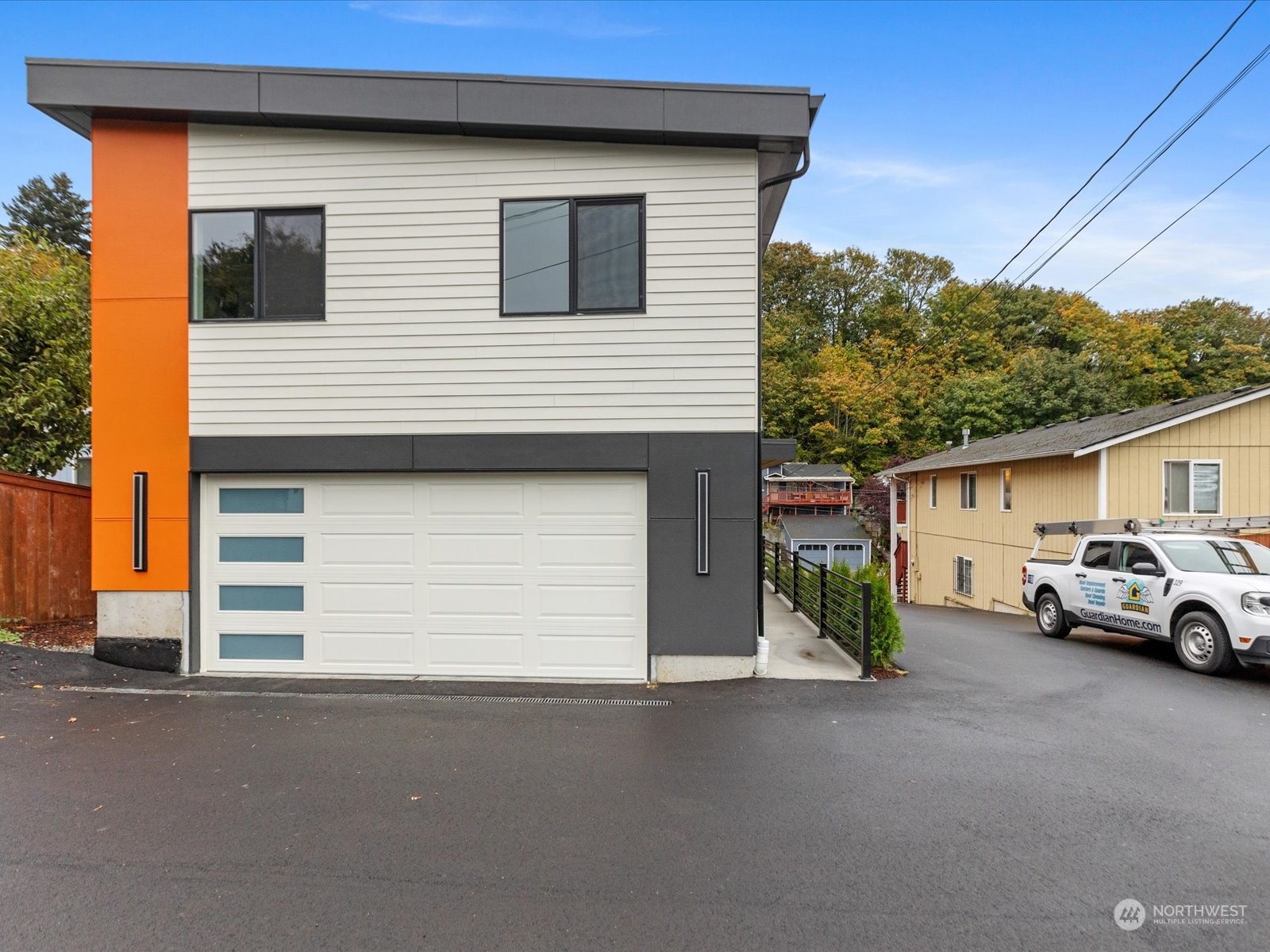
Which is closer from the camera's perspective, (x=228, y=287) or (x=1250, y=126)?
(x=228, y=287)

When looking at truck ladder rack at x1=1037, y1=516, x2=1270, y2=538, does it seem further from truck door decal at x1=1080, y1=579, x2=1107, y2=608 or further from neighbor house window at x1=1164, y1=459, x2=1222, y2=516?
neighbor house window at x1=1164, y1=459, x2=1222, y2=516

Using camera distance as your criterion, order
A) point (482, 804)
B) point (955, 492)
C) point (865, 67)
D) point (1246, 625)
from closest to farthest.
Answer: point (482, 804) < point (1246, 625) < point (865, 67) < point (955, 492)

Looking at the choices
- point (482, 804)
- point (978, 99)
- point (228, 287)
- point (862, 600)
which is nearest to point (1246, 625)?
point (862, 600)

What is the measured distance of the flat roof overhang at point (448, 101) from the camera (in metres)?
6.35

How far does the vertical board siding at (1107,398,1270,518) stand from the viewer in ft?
47.1

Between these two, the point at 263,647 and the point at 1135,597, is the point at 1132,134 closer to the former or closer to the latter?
the point at 1135,597

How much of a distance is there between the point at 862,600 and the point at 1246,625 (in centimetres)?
426

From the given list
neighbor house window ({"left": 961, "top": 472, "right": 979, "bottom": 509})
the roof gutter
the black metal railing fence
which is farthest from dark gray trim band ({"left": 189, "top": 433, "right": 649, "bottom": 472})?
neighbor house window ({"left": 961, "top": 472, "right": 979, "bottom": 509})

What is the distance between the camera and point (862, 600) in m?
6.72

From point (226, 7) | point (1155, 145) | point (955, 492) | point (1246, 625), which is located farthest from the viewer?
point (955, 492)

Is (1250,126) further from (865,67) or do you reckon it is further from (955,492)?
(955,492)

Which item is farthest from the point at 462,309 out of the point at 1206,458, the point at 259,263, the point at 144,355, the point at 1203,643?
the point at 1206,458

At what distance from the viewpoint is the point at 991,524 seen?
63.2 feet

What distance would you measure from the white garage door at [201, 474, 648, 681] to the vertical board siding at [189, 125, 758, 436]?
0.67 m
